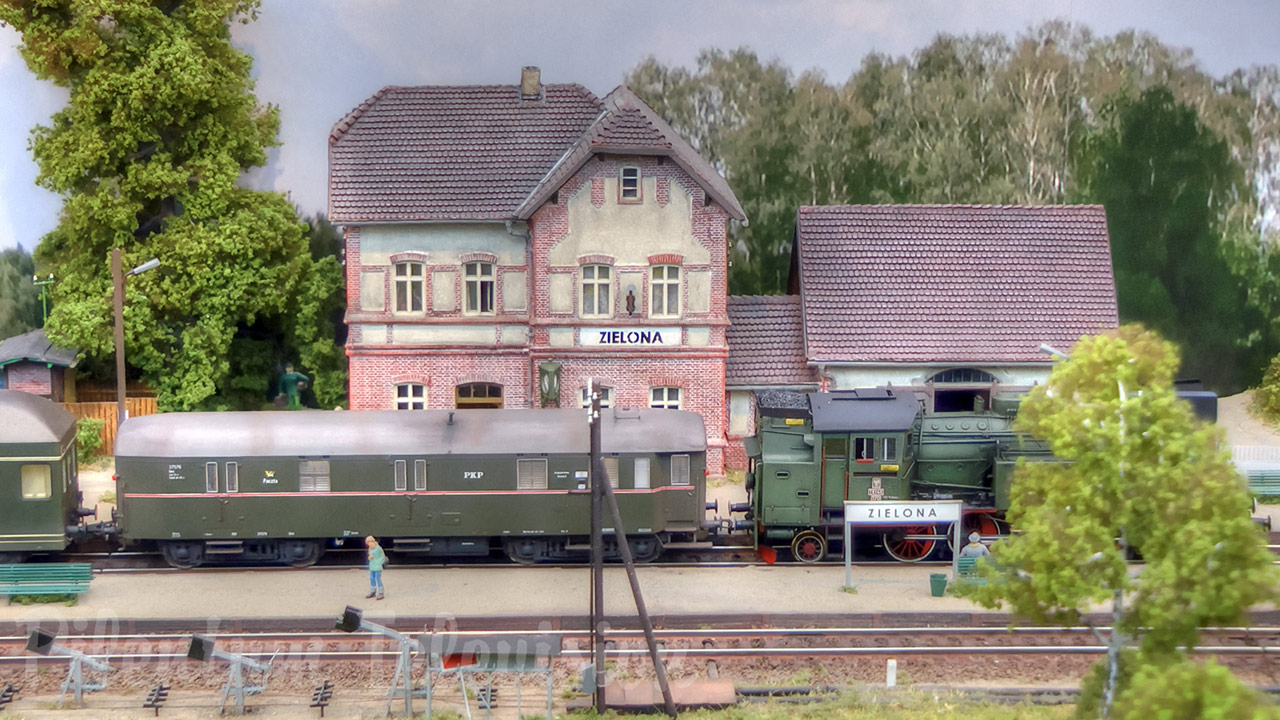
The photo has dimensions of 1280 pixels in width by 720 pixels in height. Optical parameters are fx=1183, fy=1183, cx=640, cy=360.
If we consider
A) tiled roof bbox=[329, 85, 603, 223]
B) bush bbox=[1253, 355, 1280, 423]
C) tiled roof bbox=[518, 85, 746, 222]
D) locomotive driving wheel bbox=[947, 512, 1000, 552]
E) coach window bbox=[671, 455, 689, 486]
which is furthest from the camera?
bush bbox=[1253, 355, 1280, 423]

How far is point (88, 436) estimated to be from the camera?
111 feet

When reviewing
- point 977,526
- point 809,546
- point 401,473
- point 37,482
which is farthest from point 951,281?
point 37,482

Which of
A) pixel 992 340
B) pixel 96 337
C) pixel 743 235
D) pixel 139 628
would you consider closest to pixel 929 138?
pixel 743 235

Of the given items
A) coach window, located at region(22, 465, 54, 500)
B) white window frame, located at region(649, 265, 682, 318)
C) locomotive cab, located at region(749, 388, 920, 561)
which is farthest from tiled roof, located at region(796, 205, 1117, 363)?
coach window, located at region(22, 465, 54, 500)

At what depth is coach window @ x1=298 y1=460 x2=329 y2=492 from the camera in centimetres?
2525

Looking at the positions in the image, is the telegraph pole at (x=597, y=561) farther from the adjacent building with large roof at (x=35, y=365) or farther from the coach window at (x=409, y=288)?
the adjacent building with large roof at (x=35, y=365)

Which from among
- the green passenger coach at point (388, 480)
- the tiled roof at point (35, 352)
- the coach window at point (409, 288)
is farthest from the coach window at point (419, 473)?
the tiled roof at point (35, 352)

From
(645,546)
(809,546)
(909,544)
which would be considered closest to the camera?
(645,546)

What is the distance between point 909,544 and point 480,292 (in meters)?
14.0

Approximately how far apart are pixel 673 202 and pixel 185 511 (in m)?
14.5

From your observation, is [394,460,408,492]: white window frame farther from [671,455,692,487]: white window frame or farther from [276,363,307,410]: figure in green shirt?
[276,363,307,410]: figure in green shirt

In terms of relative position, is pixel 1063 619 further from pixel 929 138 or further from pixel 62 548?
pixel 929 138

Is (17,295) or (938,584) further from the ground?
(17,295)

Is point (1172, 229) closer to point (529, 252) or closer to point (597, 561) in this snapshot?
point (529, 252)
